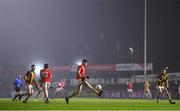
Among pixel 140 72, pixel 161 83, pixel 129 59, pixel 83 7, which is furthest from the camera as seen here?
pixel 83 7

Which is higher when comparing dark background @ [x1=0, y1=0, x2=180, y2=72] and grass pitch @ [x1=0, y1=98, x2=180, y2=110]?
dark background @ [x1=0, y1=0, x2=180, y2=72]

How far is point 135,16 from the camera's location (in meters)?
79.6

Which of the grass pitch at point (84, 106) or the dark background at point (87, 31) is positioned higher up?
the dark background at point (87, 31)

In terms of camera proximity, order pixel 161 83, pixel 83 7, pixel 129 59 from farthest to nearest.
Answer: pixel 83 7 → pixel 129 59 → pixel 161 83

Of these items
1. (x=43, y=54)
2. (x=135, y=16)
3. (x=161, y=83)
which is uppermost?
(x=135, y=16)

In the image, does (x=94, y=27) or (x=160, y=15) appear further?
(x=94, y=27)

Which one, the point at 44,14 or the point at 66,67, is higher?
the point at 44,14

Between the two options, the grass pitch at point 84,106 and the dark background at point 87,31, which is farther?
the dark background at point 87,31

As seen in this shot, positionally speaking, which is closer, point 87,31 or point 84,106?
point 84,106

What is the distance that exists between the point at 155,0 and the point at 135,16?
4417 millimetres

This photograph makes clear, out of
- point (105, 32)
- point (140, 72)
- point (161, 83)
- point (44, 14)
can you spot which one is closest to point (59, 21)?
point (44, 14)

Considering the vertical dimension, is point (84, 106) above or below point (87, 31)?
below

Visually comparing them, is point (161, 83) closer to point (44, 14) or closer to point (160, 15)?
point (160, 15)

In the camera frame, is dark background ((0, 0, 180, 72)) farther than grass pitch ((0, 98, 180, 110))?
Yes
